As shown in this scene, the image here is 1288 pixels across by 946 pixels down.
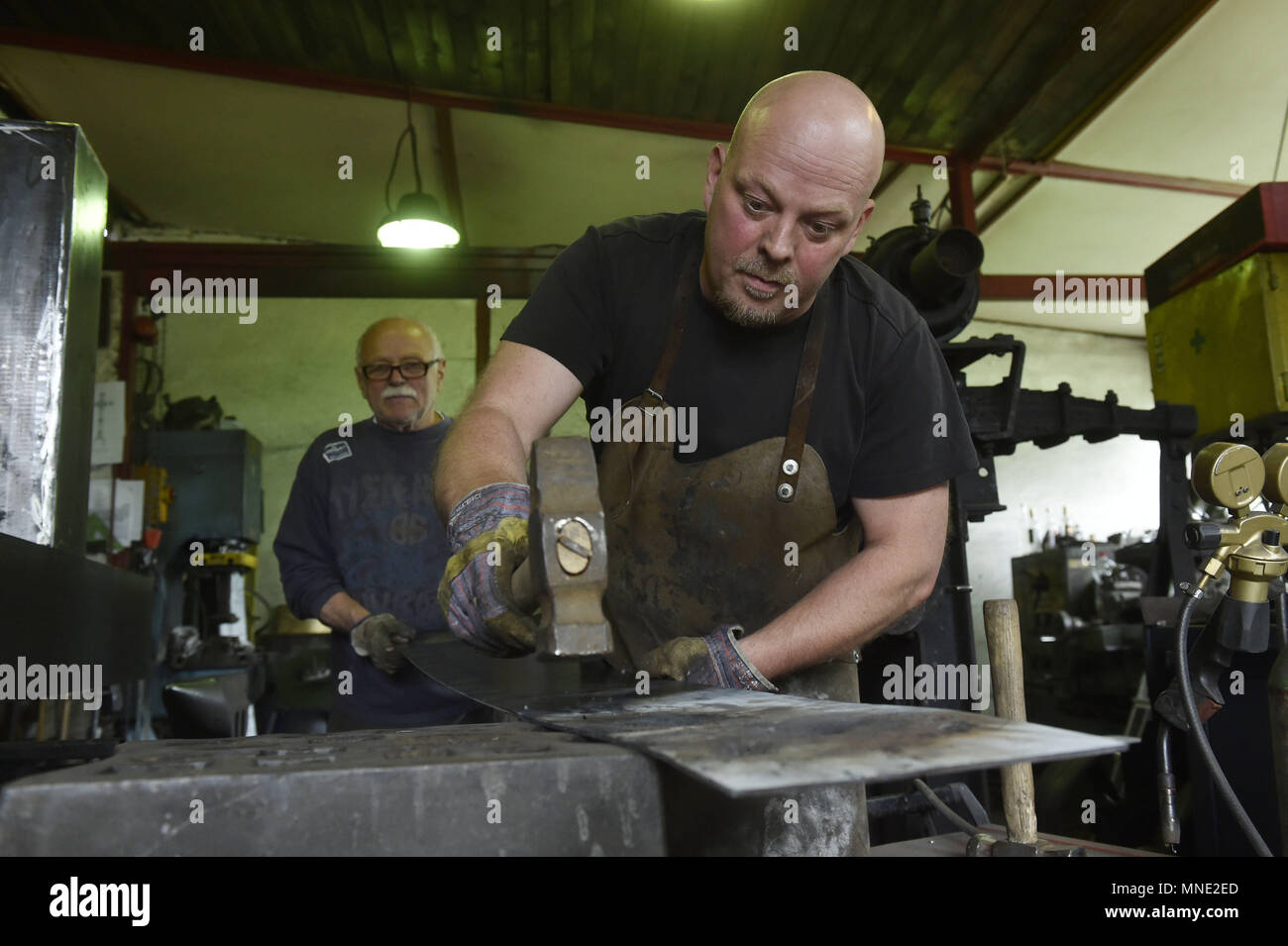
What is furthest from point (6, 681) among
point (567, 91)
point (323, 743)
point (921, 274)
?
point (567, 91)

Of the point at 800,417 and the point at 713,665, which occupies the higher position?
the point at 800,417

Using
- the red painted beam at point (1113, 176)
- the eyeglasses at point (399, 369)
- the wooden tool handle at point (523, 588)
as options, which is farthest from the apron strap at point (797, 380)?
the red painted beam at point (1113, 176)

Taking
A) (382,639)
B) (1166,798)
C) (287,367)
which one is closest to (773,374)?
(1166,798)

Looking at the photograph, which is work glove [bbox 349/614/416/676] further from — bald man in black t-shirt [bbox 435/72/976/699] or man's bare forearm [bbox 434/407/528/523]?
man's bare forearm [bbox 434/407/528/523]

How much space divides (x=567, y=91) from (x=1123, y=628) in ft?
12.4

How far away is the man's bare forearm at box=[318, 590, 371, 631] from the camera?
2.76 metres

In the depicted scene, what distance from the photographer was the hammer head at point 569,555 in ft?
2.92

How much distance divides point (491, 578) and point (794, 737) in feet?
1.51

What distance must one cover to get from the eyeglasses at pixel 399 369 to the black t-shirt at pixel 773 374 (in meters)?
1.41

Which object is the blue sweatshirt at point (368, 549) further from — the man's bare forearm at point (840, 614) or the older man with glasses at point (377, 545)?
the man's bare forearm at point (840, 614)

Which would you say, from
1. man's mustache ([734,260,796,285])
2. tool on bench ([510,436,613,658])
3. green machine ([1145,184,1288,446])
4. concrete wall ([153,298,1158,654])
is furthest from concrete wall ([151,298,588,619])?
tool on bench ([510,436,613,658])

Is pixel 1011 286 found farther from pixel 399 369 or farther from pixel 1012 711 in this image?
pixel 1012 711

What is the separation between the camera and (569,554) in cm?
90

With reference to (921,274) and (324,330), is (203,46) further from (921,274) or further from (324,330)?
(921,274)
